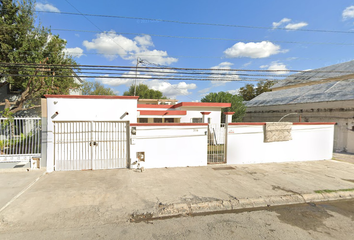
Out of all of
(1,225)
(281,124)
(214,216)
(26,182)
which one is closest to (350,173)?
(281,124)

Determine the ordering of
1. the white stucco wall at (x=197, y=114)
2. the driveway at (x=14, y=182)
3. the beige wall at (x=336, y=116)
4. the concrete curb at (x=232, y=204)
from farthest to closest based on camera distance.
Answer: the white stucco wall at (x=197, y=114)
the beige wall at (x=336, y=116)
the driveway at (x=14, y=182)
the concrete curb at (x=232, y=204)

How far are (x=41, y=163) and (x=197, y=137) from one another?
6.31 metres

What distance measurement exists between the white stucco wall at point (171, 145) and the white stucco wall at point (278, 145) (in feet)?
4.76

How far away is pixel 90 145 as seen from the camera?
6.86 meters

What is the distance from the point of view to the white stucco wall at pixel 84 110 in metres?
6.52

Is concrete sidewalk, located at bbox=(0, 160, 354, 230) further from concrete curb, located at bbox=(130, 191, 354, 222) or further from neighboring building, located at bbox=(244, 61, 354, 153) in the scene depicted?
neighboring building, located at bbox=(244, 61, 354, 153)

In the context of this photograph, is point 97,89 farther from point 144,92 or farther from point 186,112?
point 186,112

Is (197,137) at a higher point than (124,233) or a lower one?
higher

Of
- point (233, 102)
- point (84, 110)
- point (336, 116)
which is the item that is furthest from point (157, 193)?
point (233, 102)

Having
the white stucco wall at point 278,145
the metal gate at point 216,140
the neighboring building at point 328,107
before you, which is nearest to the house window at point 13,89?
the metal gate at point 216,140

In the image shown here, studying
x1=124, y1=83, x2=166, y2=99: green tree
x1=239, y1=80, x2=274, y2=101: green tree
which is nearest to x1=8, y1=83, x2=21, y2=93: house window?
x1=124, y1=83, x2=166, y2=99: green tree

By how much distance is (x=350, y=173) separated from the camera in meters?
7.12

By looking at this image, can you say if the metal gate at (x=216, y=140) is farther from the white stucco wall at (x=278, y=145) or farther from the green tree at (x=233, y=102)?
the green tree at (x=233, y=102)

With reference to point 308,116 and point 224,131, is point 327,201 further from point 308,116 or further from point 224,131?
point 308,116
